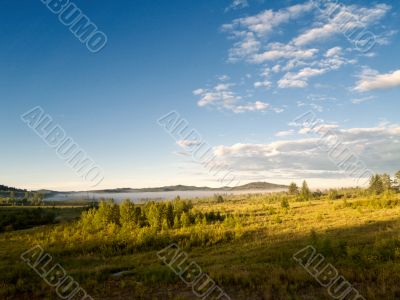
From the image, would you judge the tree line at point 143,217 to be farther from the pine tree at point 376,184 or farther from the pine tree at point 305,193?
the pine tree at point 376,184

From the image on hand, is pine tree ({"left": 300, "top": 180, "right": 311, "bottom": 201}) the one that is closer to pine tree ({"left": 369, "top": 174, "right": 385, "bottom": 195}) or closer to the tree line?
pine tree ({"left": 369, "top": 174, "right": 385, "bottom": 195})

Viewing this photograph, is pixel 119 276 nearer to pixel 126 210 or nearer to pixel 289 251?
pixel 289 251

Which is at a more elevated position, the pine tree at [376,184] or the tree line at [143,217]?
the pine tree at [376,184]

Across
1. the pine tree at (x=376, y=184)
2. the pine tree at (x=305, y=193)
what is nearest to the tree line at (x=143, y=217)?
the pine tree at (x=305, y=193)

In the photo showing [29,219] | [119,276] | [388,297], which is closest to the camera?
[388,297]

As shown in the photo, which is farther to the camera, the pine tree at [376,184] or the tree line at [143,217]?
the pine tree at [376,184]

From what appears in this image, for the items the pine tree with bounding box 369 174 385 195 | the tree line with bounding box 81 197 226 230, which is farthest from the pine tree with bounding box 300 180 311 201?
the tree line with bounding box 81 197 226 230

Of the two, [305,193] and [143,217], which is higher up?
[305,193]

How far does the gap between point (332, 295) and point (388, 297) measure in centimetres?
189

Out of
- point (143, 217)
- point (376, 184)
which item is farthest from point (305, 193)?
point (143, 217)

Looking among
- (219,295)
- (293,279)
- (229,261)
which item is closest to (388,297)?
(293,279)

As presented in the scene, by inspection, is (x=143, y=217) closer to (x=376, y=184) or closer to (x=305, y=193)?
(x=305, y=193)

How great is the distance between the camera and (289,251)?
22938mm

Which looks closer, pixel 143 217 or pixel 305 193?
pixel 143 217
